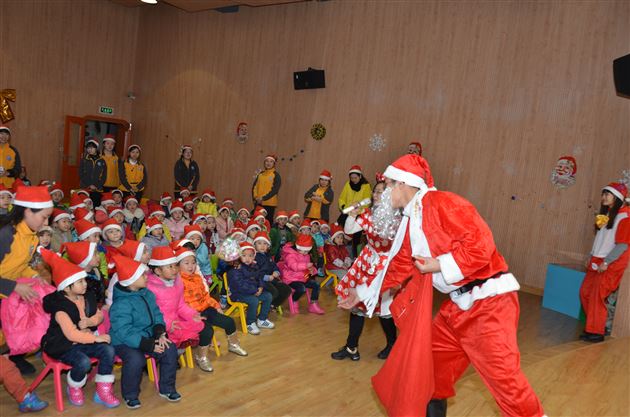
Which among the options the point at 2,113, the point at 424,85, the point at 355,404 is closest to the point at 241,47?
the point at 424,85

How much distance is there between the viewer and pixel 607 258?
6676 mm

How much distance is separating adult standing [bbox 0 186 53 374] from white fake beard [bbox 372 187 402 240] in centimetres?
246

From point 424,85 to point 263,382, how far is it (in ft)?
25.1

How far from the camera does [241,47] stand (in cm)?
1370

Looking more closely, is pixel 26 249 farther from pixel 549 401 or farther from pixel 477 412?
pixel 549 401

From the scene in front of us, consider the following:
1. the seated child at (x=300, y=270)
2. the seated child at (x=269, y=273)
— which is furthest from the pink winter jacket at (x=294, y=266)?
the seated child at (x=269, y=273)

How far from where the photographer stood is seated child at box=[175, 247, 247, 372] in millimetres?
4738

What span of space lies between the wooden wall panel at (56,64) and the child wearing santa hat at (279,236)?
9223 millimetres

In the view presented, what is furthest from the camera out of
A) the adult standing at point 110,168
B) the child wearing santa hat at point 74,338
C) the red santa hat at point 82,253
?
the adult standing at point 110,168

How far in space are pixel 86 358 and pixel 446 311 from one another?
2.53m

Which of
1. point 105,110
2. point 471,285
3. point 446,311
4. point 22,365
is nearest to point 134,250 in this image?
point 22,365

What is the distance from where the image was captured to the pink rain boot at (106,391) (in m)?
3.90

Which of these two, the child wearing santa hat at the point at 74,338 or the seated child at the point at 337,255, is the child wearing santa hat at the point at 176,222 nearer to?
the seated child at the point at 337,255

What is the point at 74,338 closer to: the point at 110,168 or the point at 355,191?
the point at 355,191
